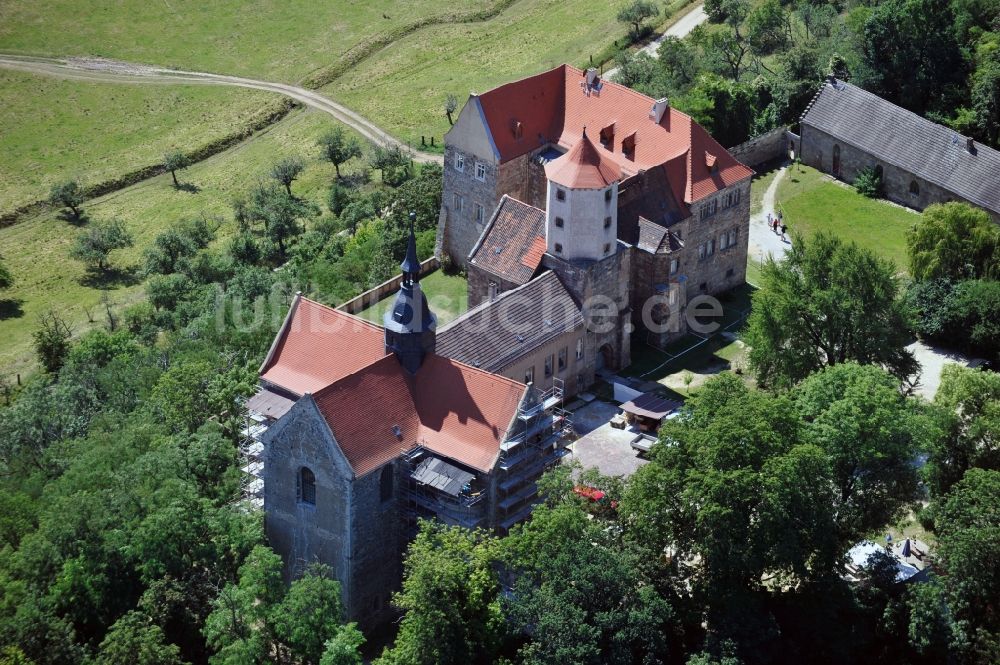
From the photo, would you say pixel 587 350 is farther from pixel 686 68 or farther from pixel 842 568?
pixel 686 68

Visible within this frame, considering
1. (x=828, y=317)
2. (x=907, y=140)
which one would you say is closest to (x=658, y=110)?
(x=828, y=317)

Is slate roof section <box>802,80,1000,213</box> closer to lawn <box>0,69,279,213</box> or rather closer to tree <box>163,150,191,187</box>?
tree <box>163,150,191,187</box>

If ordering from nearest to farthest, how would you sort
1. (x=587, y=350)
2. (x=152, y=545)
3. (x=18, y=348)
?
1. (x=152, y=545)
2. (x=587, y=350)
3. (x=18, y=348)

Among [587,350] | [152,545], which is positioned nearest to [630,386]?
[587,350]

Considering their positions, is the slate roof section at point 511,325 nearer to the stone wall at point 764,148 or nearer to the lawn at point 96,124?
the stone wall at point 764,148

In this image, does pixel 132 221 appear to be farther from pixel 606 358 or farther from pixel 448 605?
pixel 448 605

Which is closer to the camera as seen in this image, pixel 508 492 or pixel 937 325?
pixel 508 492

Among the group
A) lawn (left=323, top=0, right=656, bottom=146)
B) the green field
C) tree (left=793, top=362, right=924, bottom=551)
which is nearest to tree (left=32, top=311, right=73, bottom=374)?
lawn (left=323, top=0, right=656, bottom=146)

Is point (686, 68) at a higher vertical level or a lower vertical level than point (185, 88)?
higher

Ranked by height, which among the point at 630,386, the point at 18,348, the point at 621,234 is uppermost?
the point at 621,234
